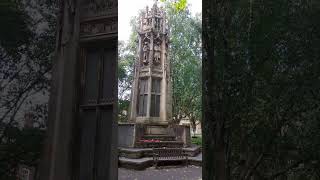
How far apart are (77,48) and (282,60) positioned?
1.44 meters

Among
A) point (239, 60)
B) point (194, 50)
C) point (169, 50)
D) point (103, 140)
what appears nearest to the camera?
point (103, 140)

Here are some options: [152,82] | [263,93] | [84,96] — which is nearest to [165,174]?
[152,82]

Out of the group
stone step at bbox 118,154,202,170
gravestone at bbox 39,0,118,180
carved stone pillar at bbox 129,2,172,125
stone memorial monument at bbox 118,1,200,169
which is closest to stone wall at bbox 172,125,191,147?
stone memorial monument at bbox 118,1,200,169

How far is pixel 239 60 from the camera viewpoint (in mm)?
2215

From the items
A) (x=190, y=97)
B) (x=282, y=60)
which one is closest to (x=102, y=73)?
(x=190, y=97)

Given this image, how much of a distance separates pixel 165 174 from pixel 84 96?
3.55 ft

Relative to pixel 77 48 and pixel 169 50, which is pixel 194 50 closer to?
pixel 169 50

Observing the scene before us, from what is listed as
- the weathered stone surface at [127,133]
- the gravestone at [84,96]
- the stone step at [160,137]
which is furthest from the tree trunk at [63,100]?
the stone step at [160,137]

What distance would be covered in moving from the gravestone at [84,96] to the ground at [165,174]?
763 millimetres

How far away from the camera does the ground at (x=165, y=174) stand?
2176 millimetres

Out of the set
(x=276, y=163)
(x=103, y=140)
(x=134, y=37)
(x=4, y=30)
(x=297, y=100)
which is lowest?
(x=276, y=163)

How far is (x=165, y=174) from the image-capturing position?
2312mm

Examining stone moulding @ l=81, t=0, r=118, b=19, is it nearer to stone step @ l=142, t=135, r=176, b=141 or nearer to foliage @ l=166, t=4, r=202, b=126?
foliage @ l=166, t=4, r=202, b=126

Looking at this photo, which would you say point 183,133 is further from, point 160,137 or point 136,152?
point 136,152
